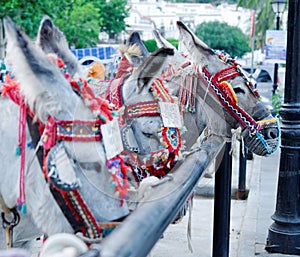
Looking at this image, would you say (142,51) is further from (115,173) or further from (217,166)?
(115,173)

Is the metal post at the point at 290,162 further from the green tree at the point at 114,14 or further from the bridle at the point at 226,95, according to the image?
the green tree at the point at 114,14

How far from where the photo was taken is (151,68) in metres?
3.35

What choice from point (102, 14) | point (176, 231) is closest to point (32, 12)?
point (176, 231)

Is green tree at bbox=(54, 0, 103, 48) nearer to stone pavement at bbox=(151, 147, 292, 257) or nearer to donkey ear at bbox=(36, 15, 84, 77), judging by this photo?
stone pavement at bbox=(151, 147, 292, 257)

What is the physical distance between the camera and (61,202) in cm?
218

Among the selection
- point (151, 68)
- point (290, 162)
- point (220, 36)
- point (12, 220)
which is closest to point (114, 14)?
point (220, 36)

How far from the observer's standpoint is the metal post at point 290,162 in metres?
5.18

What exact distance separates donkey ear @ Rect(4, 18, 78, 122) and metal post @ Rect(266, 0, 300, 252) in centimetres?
348

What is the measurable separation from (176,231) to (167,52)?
367 cm

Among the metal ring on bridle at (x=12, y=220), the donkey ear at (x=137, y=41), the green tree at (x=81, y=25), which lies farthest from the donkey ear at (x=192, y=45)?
the green tree at (x=81, y=25)

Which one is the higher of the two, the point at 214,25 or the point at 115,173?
the point at 115,173

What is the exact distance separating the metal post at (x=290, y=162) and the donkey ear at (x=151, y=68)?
2140 mm

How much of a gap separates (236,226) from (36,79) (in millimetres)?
4747

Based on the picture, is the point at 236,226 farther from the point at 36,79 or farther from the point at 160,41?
the point at 36,79
